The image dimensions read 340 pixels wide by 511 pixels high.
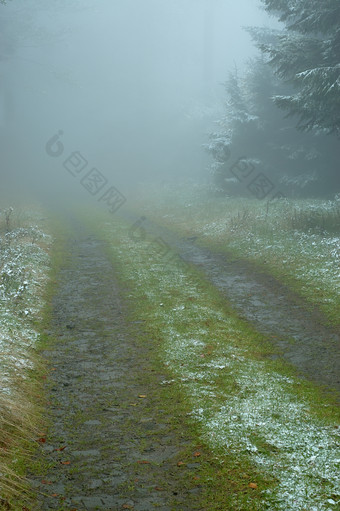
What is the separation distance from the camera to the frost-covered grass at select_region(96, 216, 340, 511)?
4.95 m

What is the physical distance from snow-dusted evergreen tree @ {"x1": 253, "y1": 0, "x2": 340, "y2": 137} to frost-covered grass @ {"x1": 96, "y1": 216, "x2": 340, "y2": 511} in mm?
10147

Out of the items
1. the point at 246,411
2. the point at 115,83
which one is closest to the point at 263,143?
the point at 246,411

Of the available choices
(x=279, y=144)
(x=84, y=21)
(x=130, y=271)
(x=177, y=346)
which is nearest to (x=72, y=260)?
(x=130, y=271)

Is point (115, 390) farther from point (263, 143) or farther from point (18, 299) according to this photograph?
point (263, 143)

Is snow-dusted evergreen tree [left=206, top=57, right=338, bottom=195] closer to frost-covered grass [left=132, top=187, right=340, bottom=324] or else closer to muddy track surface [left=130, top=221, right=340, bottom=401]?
frost-covered grass [left=132, top=187, right=340, bottom=324]

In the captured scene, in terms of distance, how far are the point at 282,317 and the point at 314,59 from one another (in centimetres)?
1275

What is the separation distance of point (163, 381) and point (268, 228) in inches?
489

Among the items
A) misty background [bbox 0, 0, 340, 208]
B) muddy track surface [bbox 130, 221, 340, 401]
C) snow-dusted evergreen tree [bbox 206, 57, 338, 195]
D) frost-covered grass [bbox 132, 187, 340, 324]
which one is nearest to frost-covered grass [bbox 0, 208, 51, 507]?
muddy track surface [bbox 130, 221, 340, 401]

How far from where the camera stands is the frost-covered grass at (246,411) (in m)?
4.95

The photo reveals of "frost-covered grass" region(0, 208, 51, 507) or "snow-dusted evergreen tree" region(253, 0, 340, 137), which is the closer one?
"frost-covered grass" region(0, 208, 51, 507)

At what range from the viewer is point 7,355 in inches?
322

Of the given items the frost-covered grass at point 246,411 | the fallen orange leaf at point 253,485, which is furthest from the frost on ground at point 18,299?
the fallen orange leaf at point 253,485

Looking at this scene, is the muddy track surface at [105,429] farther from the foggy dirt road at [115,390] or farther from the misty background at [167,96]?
the misty background at [167,96]

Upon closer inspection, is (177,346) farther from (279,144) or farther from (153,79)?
(153,79)
